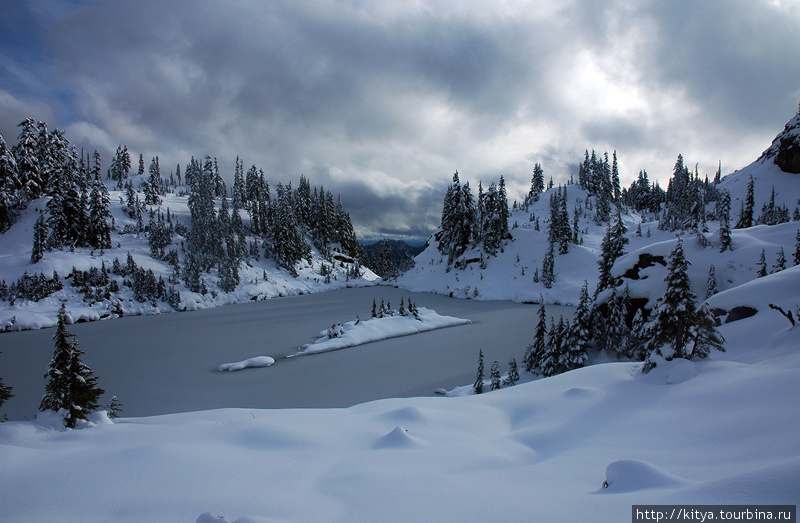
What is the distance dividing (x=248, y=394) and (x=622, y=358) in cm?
2214

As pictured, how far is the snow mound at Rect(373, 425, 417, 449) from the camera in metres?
7.98

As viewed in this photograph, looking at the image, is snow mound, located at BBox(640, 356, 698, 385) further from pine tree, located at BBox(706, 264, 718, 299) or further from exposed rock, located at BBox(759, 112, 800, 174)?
exposed rock, located at BBox(759, 112, 800, 174)

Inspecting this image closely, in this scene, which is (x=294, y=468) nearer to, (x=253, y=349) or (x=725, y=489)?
(x=725, y=489)

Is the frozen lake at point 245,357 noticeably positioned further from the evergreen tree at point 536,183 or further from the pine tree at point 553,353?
the evergreen tree at point 536,183

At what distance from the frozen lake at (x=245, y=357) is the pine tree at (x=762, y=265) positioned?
16515 mm

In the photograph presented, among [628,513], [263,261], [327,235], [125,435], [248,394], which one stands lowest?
[248,394]

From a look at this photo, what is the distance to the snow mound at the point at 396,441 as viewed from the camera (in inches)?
314

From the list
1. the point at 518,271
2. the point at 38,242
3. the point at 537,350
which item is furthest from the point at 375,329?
the point at 38,242

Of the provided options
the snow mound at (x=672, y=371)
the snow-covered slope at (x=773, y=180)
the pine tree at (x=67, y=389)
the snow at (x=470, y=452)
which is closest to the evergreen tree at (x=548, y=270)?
the snow at (x=470, y=452)

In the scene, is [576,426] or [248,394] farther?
[248,394]

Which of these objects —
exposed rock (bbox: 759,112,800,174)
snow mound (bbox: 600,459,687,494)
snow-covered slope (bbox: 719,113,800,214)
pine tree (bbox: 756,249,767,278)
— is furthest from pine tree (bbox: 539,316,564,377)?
exposed rock (bbox: 759,112,800,174)

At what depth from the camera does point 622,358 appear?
2038 centimetres

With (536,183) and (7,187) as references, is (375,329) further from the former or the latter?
(536,183)

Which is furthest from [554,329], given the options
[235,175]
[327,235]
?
[235,175]
